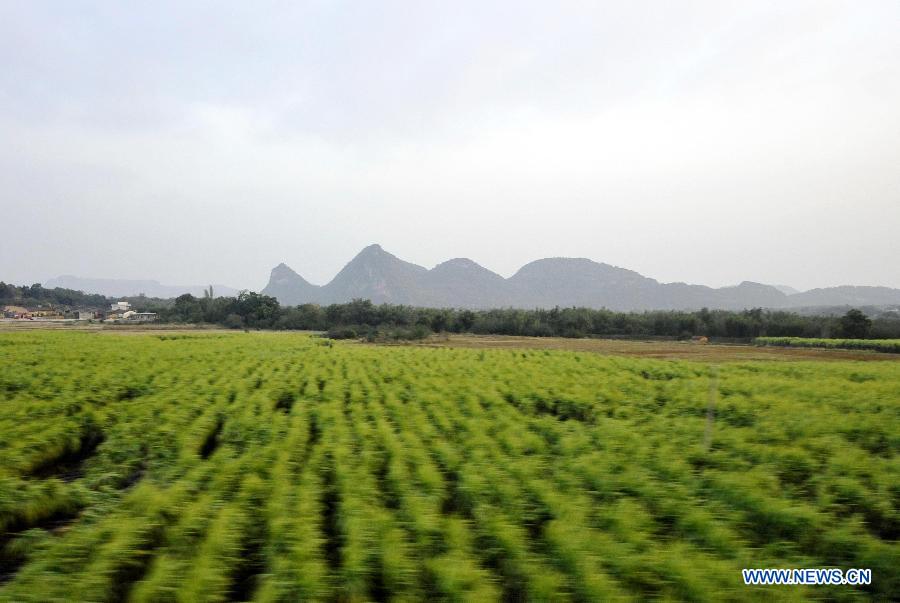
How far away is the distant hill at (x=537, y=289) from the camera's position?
147625mm

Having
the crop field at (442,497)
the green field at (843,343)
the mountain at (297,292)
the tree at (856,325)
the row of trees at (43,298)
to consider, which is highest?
the mountain at (297,292)

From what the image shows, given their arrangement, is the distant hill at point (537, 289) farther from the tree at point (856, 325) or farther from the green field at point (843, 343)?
the green field at point (843, 343)

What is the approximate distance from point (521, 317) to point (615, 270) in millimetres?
134903

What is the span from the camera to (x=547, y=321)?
53.4 m

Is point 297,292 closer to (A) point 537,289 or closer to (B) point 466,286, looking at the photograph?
(B) point 466,286

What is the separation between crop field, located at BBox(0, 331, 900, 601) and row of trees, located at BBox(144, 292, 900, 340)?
33.7 meters

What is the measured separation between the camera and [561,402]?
10297 mm

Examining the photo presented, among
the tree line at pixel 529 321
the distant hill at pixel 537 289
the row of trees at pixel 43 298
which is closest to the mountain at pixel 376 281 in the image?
the distant hill at pixel 537 289

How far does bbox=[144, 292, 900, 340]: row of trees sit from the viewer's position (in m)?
45.2

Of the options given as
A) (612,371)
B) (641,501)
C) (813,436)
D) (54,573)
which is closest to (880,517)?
(641,501)

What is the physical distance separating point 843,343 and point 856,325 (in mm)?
7595

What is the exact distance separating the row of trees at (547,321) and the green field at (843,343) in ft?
19.3

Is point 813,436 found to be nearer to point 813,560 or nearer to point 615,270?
point 813,560

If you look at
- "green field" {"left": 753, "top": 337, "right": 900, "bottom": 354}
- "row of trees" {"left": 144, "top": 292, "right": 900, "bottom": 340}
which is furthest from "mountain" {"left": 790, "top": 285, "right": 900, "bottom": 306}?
"green field" {"left": 753, "top": 337, "right": 900, "bottom": 354}
